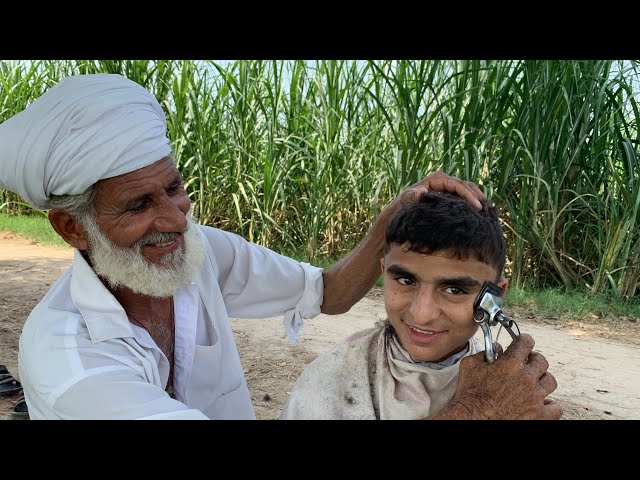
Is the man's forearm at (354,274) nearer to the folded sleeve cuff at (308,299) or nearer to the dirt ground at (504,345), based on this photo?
the folded sleeve cuff at (308,299)

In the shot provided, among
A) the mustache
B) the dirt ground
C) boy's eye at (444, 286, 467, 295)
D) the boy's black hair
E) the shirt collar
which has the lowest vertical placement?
the dirt ground

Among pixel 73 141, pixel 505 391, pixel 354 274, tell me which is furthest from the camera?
pixel 354 274

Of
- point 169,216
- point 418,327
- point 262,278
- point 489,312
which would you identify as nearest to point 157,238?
point 169,216

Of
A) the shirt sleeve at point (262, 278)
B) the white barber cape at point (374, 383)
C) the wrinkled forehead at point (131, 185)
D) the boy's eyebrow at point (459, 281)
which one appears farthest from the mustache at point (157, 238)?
the boy's eyebrow at point (459, 281)

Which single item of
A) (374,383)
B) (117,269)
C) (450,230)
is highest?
(450,230)

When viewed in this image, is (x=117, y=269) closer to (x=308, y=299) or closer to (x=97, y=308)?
→ (x=97, y=308)

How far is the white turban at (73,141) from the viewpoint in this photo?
6.05 ft

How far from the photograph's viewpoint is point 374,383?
1899mm

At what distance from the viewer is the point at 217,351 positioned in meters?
2.18

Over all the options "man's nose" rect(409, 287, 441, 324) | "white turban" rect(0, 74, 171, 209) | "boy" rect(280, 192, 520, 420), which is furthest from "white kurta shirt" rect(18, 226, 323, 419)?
"man's nose" rect(409, 287, 441, 324)

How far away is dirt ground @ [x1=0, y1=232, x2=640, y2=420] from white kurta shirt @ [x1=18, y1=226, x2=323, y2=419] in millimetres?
1435

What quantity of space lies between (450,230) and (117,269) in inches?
36.4

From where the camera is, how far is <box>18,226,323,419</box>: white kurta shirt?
1621 mm

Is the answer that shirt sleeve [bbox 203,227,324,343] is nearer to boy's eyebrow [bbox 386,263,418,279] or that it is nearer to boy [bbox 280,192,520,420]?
boy [bbox 280,192,520,420]
